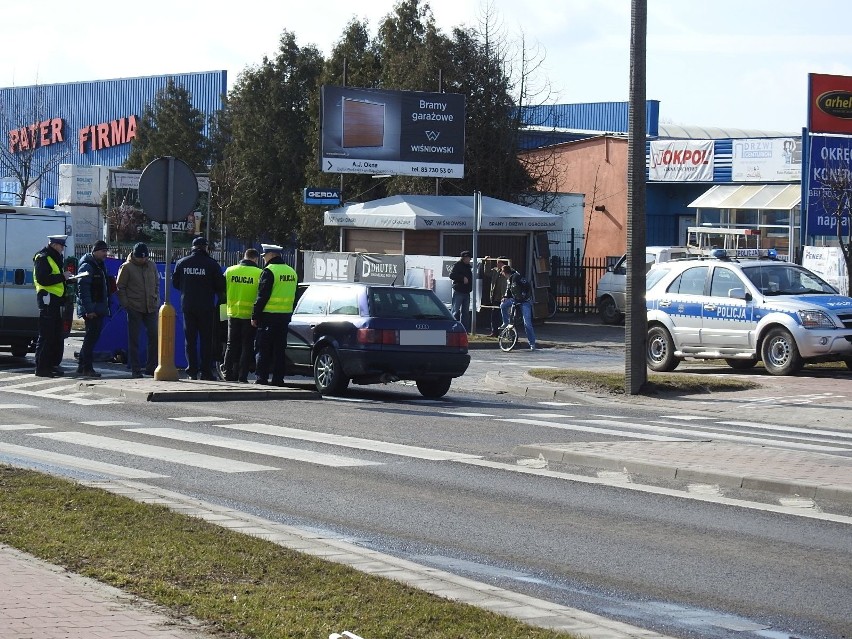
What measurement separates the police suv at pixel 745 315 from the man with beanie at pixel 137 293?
7380 mm

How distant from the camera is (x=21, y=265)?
874 inches

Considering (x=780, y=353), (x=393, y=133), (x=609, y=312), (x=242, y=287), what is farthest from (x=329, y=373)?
(x=393, y=133)

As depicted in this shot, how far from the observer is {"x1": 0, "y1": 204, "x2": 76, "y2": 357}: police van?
2194 centimetres

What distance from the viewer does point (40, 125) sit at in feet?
253

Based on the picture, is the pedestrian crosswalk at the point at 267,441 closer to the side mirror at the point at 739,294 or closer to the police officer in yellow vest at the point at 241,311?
the police officer in yellow vest at the point at 241,311

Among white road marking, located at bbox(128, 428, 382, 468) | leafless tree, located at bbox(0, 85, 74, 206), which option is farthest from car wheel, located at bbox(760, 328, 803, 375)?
leafless tree, located at bbox(0, 85, 74, 206)

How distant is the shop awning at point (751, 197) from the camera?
152 feet

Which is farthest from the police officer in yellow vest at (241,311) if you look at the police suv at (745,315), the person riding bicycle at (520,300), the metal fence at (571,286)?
the metal fence at (571,286)

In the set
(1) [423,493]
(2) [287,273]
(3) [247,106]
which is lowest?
(1) [423,493]

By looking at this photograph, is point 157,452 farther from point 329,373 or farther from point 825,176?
point 825,176

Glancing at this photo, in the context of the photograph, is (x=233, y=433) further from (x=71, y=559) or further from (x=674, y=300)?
(x=674, y=300)

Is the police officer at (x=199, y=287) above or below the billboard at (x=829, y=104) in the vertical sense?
below

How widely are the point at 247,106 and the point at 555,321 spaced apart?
943 inches

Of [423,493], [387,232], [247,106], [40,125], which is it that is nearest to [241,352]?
[423,493]
